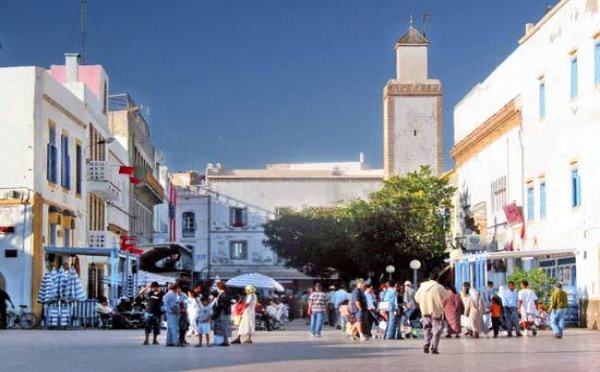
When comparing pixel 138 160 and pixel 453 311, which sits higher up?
pixel 138 160

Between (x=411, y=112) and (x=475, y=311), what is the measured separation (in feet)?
182

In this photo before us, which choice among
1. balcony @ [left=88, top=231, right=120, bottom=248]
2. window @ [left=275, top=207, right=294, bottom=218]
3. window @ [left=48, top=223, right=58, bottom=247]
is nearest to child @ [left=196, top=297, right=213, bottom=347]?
window @ [left=48, top=223, right=58, bottom=247]

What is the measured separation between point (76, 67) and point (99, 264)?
28.0ft

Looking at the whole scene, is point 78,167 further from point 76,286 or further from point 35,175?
point 76,286

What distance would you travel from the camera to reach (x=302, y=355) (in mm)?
22938

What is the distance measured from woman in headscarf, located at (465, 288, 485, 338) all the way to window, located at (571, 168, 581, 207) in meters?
5.74

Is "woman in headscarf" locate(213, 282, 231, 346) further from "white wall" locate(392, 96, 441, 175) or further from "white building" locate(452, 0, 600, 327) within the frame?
"white wall" locate(392, 96, 441, 175)

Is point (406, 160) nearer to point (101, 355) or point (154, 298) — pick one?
point (154, 298)

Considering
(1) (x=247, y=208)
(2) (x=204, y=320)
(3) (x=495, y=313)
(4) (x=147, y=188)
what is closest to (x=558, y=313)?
(3) (x=495, y=313)

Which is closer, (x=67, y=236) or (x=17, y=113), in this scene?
(x=17, y=113)

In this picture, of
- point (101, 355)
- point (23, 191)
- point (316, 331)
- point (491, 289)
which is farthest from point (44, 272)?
point (101, 355)

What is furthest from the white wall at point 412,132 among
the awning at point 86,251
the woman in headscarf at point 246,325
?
the woman in headscarf at point 246,325

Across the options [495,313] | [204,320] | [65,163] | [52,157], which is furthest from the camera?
[65,163]

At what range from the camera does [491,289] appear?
34.4m
